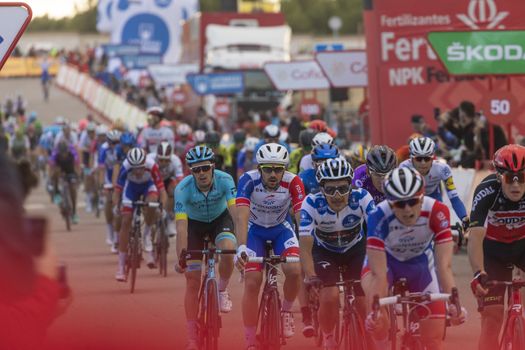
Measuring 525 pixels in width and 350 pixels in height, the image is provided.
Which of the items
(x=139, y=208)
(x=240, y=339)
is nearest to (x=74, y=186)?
(x=139, y=208)

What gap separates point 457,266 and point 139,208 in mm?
4346

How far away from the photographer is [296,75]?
33.8 meters

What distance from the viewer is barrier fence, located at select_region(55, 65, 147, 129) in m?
54.0

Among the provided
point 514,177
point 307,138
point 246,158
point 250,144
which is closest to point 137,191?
point 307,138

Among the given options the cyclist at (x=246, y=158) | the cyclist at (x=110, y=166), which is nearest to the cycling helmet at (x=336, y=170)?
the cyclist at (x=110, y=166)

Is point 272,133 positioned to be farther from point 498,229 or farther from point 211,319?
point 498,229

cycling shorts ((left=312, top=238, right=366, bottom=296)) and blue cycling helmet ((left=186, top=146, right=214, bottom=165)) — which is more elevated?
blue cycling helmet ((left=186, top=146, right=214, bottom=165))

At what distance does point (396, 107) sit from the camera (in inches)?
1127

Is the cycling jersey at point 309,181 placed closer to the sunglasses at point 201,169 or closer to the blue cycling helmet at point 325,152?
the blue cycling helmet at point 325,152

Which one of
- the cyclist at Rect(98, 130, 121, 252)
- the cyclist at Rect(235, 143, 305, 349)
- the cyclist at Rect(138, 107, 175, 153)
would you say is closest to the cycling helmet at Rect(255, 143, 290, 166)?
the cyclist at Rect(235, 143, 305, 349)

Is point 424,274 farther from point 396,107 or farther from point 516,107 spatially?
point 396,107

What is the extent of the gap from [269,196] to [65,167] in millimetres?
16628

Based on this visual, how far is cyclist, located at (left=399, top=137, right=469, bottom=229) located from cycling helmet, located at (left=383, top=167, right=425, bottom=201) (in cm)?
351

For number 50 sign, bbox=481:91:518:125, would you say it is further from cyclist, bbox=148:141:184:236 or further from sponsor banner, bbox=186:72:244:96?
sponsor banner, bbox=186:72:244:96
